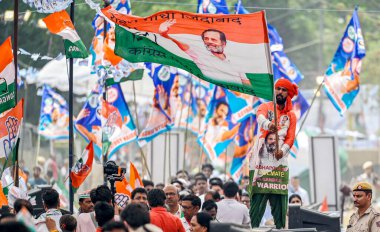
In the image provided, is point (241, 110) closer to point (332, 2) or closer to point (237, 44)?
point (237, 44)

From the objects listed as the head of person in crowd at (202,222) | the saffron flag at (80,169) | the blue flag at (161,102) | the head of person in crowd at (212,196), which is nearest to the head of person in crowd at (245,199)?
the head of person in crowd at (212,196)

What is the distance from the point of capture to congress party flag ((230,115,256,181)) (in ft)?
81.0

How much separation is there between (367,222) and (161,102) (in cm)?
979

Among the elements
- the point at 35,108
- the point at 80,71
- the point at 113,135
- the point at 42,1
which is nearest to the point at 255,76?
the point at 42,1

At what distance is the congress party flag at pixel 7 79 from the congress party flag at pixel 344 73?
9217 mm

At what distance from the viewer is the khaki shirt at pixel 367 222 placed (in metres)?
13.6

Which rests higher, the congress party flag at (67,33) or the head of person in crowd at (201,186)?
the congress party flag at (67,33)

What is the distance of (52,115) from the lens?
27656 millimetres

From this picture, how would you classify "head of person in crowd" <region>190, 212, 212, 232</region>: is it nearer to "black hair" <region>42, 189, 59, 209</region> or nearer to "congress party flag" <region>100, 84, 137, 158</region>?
"black hair" <region>42, 189, 59, 209</region>

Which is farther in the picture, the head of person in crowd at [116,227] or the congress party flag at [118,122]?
the congress party flag at [118,122]

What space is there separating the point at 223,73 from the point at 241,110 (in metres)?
9.98

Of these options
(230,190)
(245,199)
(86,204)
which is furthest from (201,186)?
(86,204)

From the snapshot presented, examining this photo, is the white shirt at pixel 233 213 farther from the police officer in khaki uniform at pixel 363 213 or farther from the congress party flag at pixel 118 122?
the congress party flag at pixel 118 122

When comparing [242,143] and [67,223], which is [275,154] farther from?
[242,143]
